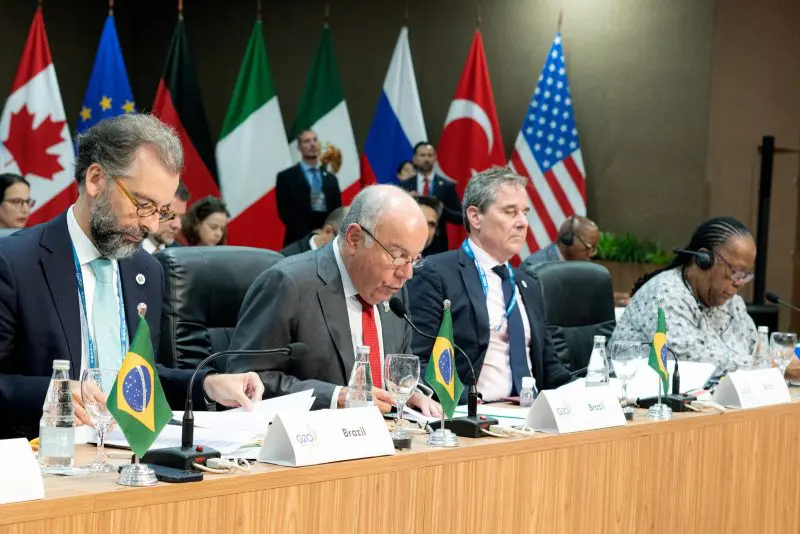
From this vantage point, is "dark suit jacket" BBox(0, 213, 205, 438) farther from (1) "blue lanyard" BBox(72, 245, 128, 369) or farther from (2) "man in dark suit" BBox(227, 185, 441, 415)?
(2) "man in dark suit" BBox(227, 185, 441, 415)

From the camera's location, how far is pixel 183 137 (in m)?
8.67

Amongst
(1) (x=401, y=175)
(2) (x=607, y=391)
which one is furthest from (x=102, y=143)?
(1) (x=401, y=175)

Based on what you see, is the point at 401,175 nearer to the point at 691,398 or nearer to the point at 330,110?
the point at 330,110

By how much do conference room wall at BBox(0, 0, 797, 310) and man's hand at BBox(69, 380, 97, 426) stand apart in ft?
23.7

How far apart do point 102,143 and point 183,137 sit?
6.19 meters

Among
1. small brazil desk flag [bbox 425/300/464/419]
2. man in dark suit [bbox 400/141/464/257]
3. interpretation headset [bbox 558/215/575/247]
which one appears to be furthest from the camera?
man in dark suit [bbox 400/141/464/257]

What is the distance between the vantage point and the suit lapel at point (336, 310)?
10.0ft

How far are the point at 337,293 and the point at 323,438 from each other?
1021 millimetres

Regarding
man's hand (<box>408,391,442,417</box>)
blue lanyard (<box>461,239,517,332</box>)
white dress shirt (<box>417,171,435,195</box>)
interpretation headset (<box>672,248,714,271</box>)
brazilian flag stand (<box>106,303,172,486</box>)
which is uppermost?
white dress shirt (<box>417,171,435,195</box>)

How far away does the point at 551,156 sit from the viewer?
29.6ft

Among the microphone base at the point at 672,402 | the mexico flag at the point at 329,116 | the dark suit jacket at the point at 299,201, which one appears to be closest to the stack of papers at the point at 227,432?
the microphone base at the point at 672,402

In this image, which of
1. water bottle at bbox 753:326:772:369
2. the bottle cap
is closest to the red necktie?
the bottle cap

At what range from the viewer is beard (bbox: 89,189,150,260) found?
2.58 m

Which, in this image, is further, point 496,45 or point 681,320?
point 496,45
